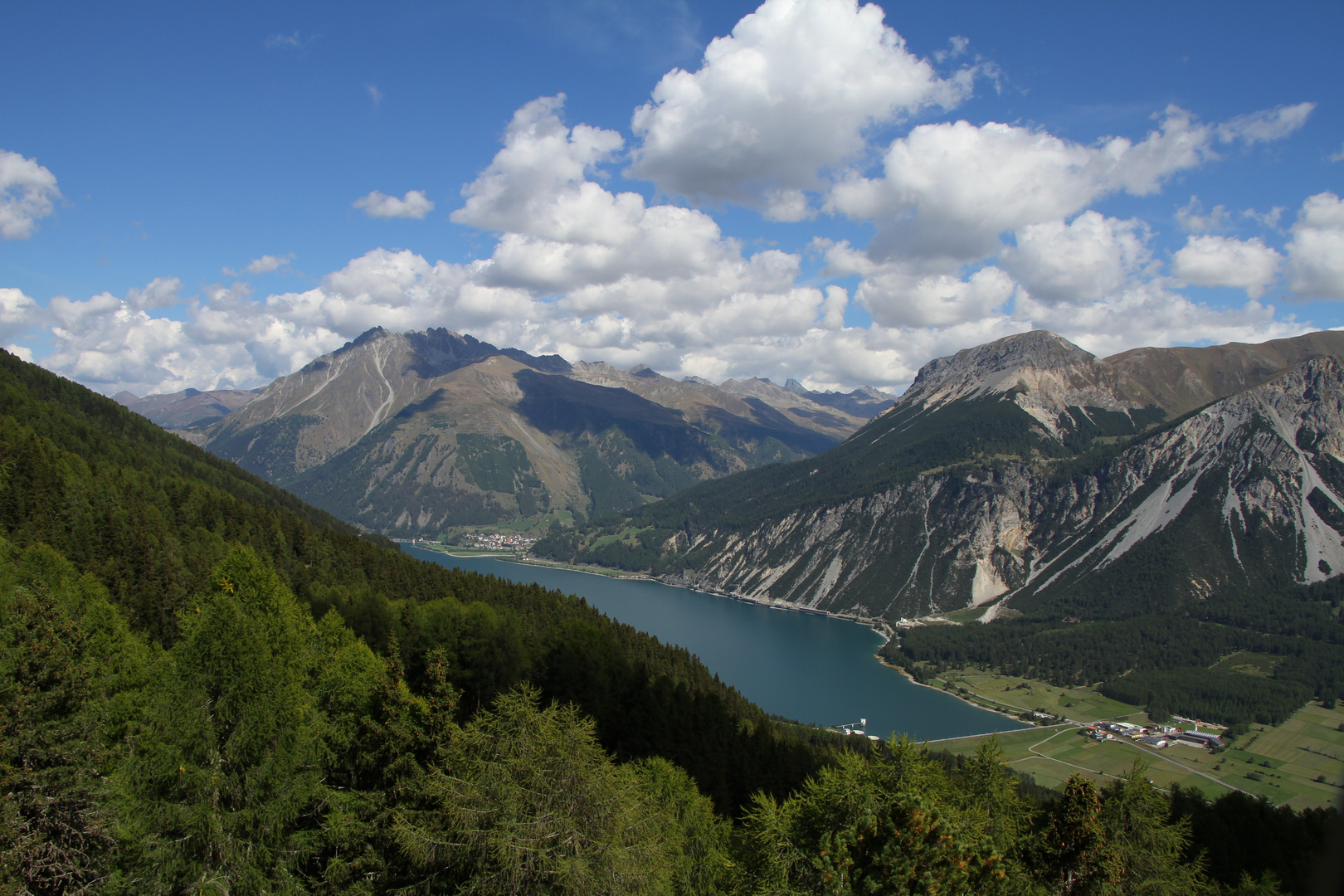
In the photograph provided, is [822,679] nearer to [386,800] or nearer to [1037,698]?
[1037,698]

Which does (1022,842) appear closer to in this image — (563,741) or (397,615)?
(563,741)

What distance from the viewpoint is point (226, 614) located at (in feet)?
61.8

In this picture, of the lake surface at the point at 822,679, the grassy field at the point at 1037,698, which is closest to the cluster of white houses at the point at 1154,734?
the grassy field at the point at 1037,698

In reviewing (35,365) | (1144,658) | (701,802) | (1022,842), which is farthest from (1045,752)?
(35,365)

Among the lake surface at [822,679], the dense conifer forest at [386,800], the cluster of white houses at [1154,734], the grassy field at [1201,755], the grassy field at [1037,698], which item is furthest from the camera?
the grassy field at [1037,698]

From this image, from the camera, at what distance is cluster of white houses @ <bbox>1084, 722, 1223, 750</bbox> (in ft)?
388

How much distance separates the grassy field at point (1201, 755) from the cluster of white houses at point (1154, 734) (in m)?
1.86

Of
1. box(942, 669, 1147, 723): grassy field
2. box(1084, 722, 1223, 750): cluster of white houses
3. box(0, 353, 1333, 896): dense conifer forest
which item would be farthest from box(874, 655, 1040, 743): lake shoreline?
box(0, 353, 1333, 896): dense conifer forest

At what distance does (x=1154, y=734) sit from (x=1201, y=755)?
7854mm

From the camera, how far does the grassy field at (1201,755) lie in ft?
330

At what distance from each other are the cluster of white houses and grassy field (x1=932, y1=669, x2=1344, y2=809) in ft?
6.10

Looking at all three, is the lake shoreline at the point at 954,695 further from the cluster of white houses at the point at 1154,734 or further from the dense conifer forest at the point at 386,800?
the dense conifer forest at the point at 386,800

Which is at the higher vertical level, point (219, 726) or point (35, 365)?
point (35, 365)

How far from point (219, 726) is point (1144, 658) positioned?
188 metres
